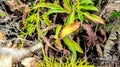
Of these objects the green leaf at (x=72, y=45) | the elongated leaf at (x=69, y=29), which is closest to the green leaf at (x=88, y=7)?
the elongated leaf at (x=69, y=29)

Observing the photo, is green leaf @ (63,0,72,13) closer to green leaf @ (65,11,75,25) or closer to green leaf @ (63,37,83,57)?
green leaf @ (65,11,75,25)

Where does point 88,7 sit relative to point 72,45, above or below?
above

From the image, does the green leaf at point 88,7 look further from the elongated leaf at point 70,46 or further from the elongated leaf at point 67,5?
the elongated leaf at point 70,46

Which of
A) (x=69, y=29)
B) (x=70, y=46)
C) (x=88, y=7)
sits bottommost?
(x=70, y=46)

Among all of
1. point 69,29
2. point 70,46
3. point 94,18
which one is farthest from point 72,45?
point 94,18

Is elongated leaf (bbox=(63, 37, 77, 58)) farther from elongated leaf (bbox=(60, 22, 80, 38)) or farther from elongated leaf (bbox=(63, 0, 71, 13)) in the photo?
elongated leaf (bbox=(63, 0, 71, 13))

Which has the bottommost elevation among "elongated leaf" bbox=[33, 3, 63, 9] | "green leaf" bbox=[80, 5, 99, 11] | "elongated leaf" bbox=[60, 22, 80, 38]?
"elongated leaf" bbox=[60, 22, 80, 38]

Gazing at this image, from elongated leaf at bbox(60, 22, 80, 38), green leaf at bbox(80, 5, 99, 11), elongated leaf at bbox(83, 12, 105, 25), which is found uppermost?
green leaf at bbox(80, 5, 99, 11)

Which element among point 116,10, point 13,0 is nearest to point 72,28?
point 116,10

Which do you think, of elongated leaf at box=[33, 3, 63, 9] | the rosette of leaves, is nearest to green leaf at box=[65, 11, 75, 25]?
the rosette of leaves

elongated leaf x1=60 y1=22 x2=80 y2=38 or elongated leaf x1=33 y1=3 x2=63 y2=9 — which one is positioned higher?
elongated leaf x1=33 y1=3 x2=63 y2=9

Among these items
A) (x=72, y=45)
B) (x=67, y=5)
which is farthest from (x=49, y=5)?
(x=72, y=45)

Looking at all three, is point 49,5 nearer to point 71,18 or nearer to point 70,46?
point 71,18

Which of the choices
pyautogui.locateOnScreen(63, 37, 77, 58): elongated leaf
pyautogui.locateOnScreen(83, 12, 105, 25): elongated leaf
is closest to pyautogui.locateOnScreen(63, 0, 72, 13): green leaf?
pyautogui.locateOnScreen(83, 12, 105, 25): elongated leaf
